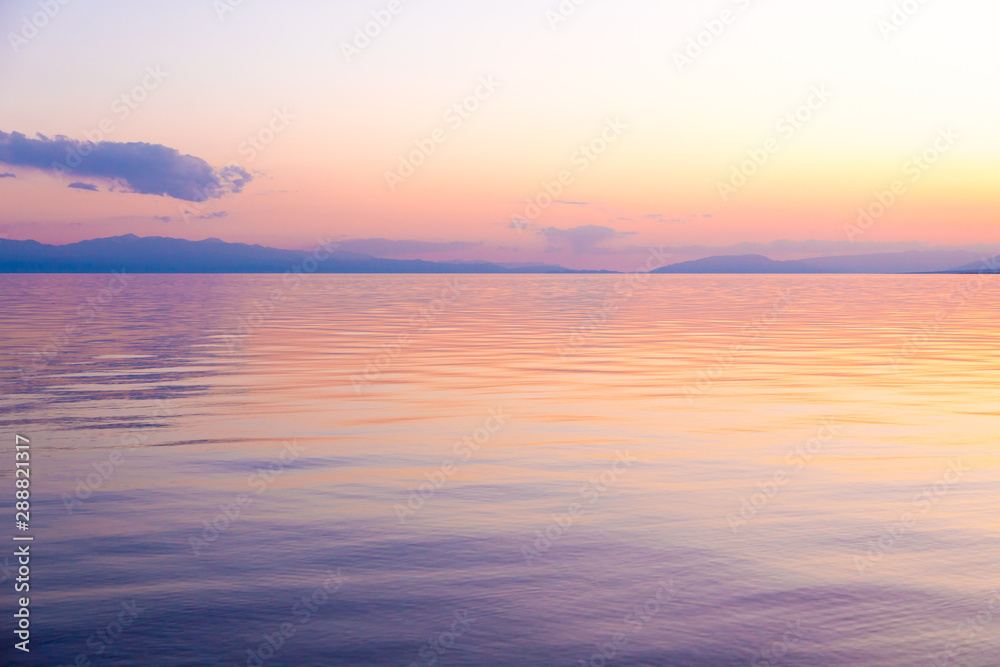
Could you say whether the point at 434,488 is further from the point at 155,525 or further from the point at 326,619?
the point at 326,619

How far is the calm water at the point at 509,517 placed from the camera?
7121 mm

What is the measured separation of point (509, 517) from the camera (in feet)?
34.0

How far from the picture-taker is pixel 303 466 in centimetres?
1291

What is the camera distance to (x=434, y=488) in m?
11.7

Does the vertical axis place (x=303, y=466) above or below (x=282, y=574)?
above

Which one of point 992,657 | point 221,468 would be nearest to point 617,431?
point 221,468

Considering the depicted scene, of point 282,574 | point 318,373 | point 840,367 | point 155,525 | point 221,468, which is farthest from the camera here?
point 840,367

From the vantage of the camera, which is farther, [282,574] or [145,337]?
[145,337]

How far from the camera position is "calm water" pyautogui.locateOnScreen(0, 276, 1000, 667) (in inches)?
280

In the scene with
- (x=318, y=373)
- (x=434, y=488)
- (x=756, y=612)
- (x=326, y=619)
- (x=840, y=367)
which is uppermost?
(x=840, y=367)

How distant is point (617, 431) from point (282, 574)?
8.29 meters

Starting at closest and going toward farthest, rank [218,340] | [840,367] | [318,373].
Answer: [318,373] < [840,367] < [218,340]

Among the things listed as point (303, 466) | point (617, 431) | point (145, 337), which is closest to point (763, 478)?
point (617, 431)

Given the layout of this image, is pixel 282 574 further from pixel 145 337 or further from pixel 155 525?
pixel 145 337
